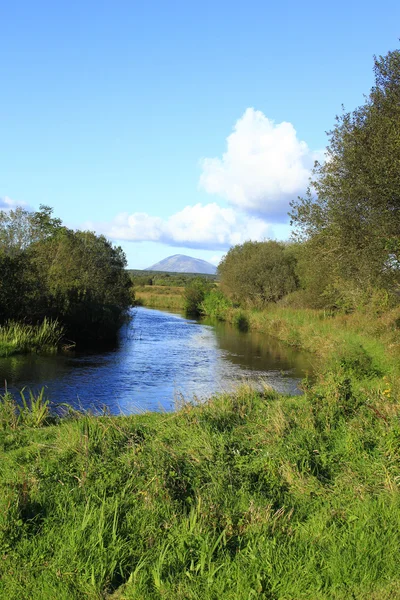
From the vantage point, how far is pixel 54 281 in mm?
29750

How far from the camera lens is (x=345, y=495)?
20.5 feet

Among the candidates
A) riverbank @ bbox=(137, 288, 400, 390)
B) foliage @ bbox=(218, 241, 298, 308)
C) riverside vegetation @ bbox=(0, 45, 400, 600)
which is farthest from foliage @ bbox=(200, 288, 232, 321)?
riverside vegetation @ bbox=(0, 45, 400, 600)

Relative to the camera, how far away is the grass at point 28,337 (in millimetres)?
23766

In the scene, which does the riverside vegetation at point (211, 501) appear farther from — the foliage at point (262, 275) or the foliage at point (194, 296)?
the foliage at point (194, 296)

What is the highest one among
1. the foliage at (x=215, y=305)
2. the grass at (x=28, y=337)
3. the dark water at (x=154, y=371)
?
the foliage at (x=215, y=305)

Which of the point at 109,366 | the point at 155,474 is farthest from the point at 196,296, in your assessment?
the point at 155,474

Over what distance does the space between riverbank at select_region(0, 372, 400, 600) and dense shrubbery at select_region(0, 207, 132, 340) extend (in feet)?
59.5

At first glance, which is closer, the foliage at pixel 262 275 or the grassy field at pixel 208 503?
the grassy field at pixel 208 503

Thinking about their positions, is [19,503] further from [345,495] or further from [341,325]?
[341,325]

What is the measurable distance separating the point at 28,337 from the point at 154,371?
7004mm

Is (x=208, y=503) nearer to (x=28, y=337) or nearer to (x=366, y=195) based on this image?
(x=366, y=195)

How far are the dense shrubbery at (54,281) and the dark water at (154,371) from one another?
276cm

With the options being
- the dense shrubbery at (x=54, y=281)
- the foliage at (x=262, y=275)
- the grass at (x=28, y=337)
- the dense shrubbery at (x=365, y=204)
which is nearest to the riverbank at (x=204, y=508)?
the dense shrubbery at (x=365, y=204)

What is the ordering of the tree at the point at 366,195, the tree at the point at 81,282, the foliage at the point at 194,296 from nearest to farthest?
the tree at the point at 366,195
the tree at the point at 81,282
the foliage at the point at 194,296
